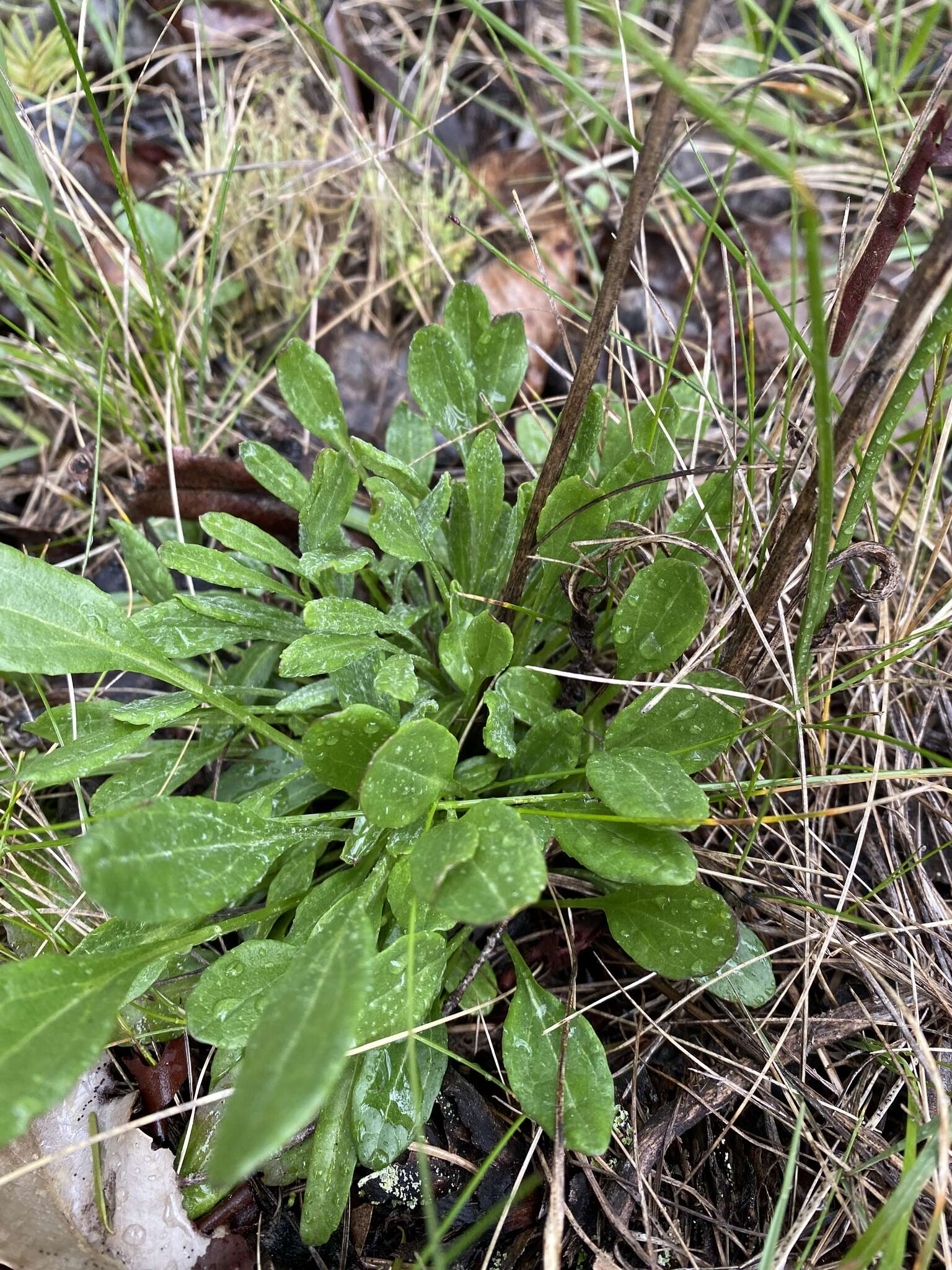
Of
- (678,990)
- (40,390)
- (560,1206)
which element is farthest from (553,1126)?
(40,390)

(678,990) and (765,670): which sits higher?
(765,670)

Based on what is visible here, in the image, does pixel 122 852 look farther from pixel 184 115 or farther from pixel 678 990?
pixel 184 115

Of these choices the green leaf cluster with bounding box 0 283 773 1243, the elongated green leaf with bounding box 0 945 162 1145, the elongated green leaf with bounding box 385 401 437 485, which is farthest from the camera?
the elongated green leaf with bounding box 385 401 437 485

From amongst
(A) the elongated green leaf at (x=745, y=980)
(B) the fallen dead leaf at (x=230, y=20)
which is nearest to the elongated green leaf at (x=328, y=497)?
(A) the elongated green leaf at (x=745, y=980)

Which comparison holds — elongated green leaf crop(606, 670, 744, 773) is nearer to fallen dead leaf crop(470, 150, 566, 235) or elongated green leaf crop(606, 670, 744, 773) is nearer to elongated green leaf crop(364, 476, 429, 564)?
elongated green leaf crop(364, 476, 429, 564)

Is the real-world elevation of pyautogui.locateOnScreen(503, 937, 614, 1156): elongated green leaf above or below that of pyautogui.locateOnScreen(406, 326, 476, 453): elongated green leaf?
below

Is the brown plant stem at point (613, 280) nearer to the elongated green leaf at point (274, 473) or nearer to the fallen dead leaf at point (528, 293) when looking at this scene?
the elongated green leaf at point (274, 473)

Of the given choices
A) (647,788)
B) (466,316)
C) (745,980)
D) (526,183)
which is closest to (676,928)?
(745,980)

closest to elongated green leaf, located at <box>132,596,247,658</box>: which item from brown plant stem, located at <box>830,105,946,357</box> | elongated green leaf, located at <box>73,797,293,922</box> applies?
elongated green leaf, located at <box>73,797,293,922</box>
